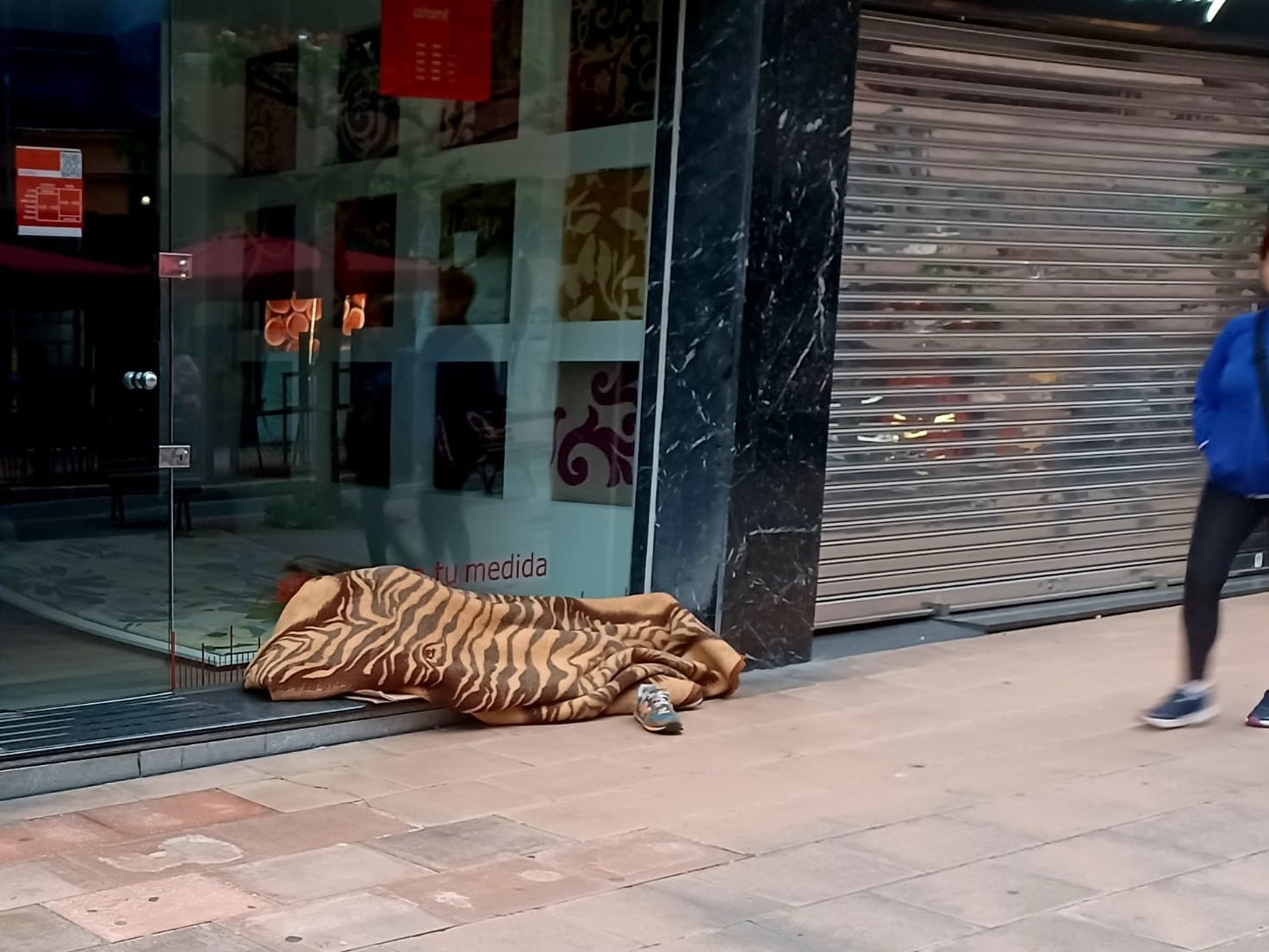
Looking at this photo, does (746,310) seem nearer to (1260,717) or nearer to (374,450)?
(374,450)

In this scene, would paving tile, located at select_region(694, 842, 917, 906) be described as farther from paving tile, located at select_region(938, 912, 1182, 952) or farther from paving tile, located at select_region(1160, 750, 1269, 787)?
paving tile, located at select_region(1160, 750, 1269, 787)

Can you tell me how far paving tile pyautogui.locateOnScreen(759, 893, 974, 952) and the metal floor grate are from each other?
88.5 inches

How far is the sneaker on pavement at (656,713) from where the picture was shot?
5.76 meters

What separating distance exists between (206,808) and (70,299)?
6.85 feet

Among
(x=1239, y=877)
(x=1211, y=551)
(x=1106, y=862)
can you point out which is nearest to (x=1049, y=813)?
(x=1106, y=862)

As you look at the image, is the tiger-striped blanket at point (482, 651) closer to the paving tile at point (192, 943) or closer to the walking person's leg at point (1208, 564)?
the walking person's leg at point (1208, 564)

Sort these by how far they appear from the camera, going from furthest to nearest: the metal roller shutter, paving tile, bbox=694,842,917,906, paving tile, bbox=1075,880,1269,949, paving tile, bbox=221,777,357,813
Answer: the metal roller shutter < paving tile, bbox=221,777,357,813 < paving tile, bbox=694,842,917,906 < paving tile, bbox=1075,880,1269,949

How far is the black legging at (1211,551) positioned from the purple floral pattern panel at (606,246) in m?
2.55

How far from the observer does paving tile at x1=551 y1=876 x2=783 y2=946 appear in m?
3.83

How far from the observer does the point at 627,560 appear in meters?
7.01

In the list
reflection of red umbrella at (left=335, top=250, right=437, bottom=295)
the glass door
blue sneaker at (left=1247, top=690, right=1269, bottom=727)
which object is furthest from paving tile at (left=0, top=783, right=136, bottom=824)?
blue sneaker at (left=1247, top=690, right=1269, bottom=727)

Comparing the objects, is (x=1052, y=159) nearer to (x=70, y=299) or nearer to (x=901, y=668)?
(x=901, y=668)

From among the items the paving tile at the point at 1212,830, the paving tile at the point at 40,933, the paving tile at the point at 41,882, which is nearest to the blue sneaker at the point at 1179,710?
the paving tile at the point at 1212,830

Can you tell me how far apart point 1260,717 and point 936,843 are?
203 cm
